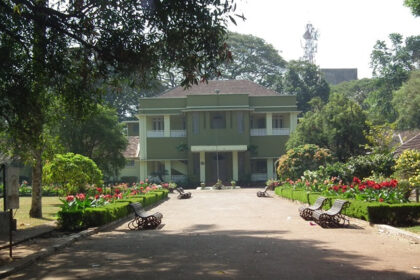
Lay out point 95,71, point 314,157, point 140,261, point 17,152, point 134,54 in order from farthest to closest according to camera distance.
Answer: point 314,157
point 17,152
point 95,71
point 134,54
point 140,261

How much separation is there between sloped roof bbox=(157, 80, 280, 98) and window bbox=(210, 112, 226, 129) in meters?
3.03

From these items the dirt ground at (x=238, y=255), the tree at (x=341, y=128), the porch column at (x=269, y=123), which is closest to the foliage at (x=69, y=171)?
the dirt ground at (x=238, y=255)

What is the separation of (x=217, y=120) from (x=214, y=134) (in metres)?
2.21

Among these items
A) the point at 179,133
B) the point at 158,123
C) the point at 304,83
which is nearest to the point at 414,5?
the point at 179,133

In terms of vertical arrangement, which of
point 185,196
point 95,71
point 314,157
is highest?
point 95,71

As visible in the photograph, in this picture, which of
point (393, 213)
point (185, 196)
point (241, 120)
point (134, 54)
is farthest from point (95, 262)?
point (241, 120)

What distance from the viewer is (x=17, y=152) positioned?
19.0 metres

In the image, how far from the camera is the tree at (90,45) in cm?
1135

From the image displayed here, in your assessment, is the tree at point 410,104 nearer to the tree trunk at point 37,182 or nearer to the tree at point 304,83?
the tree at point 304,83

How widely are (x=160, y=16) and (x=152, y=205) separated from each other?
55.3 ft

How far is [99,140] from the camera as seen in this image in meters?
38.9

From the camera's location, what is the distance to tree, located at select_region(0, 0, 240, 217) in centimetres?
1135

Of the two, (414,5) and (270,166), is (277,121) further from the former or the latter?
(414,5)

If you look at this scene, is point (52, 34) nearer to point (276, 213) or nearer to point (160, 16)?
point (160, 16)
